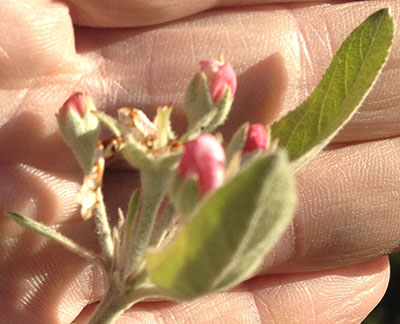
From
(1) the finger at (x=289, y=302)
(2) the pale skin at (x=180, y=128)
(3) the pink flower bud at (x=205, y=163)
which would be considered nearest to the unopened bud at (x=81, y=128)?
(2) the pale skin at (x=180, y=128)

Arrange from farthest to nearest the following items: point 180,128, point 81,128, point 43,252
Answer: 1. point 180,128
2. point 43,252
3. point 81,128

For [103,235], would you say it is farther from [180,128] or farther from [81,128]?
[180,128]

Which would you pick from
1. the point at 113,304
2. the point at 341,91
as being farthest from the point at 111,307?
the point at 341,91

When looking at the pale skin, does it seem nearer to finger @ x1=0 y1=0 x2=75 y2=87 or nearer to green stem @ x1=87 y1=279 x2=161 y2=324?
finger @ x1=0 y1=0 x2=75 y2=87

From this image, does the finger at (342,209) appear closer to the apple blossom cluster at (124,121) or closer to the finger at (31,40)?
the apple blossom cluster at (124,121)

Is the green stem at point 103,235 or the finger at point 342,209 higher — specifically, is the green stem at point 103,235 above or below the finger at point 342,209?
above

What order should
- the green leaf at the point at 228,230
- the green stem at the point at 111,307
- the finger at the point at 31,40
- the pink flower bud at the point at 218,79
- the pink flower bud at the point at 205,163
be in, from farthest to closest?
the finger at the point at 31,40
the pink flower bud at the point at 218,79
the green stem at the point at 111,307
the pink flower bud at the point at 205,163
the green leaf at the point at 228,230

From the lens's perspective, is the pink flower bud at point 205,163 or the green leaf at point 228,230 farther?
the pink flower bud at point 205,163
